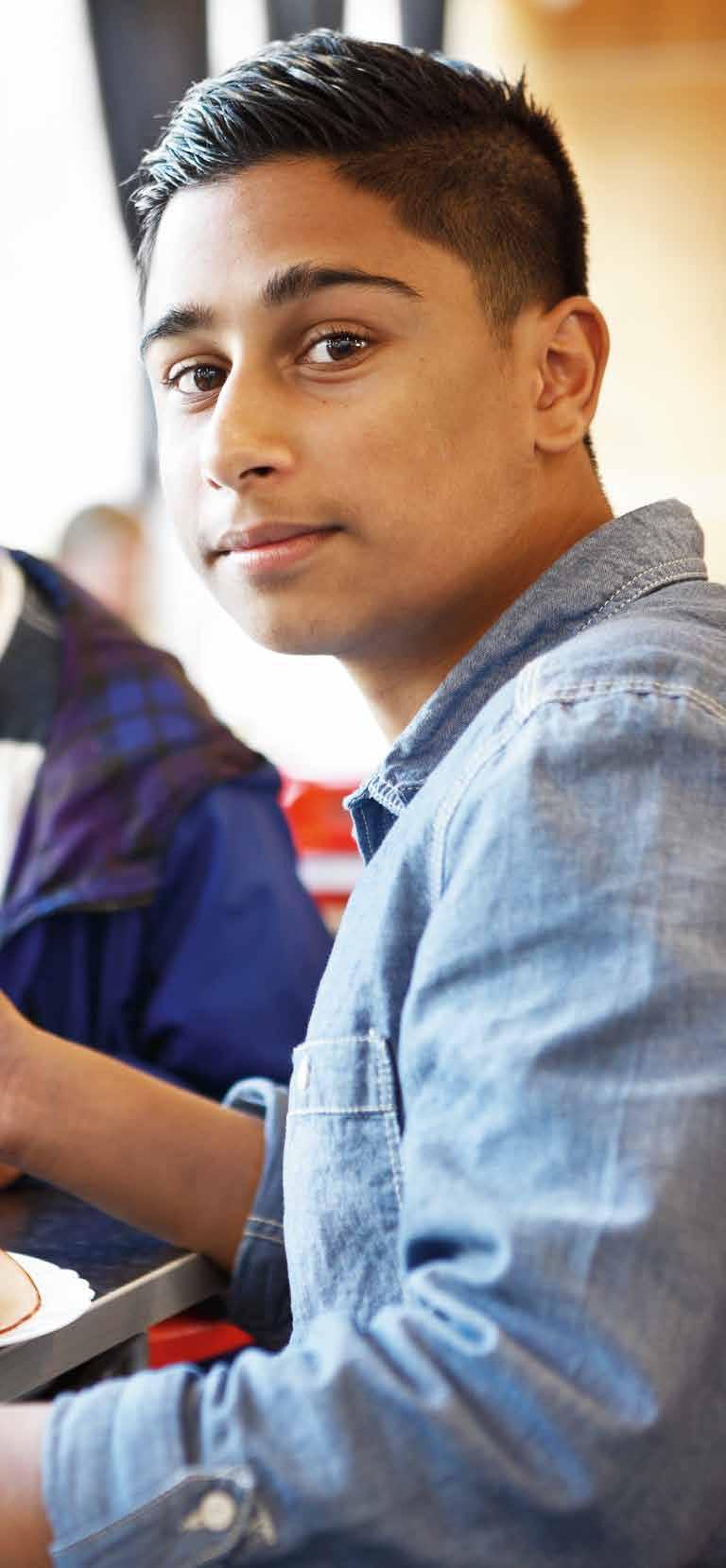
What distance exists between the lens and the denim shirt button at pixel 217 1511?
1.63 feet

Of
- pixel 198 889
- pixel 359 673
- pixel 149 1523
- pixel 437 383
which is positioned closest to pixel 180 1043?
pixel 198 889

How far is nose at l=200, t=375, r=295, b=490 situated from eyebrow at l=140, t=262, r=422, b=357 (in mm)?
47

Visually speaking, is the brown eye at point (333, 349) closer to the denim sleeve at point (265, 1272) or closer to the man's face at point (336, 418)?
the man's face at point (336, 418)

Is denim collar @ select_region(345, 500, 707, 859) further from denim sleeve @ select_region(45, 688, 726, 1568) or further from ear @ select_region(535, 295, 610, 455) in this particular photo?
denim sleeve @ select_region(45, 688, 726, 1568)

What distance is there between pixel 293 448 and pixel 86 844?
888 millimetres

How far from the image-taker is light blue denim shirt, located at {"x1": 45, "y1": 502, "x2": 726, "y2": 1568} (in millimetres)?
484

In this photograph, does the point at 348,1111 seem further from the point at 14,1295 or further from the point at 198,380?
the point at 198,380

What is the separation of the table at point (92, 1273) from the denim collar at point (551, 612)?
0.92ft

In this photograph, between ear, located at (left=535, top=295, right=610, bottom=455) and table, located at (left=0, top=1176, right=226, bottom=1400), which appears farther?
ear, located at (left=535, top=295, right=610, bottom=455)

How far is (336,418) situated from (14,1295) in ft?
1.41

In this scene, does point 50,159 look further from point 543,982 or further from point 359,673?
point 543,982

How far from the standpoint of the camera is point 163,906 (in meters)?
1.60

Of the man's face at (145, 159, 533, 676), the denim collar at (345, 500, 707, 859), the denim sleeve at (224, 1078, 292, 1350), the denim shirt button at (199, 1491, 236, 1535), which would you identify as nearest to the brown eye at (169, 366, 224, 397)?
the man's face at (145, 159, 533, 676)

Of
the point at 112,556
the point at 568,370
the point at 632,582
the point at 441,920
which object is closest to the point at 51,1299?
the point at 441,920
